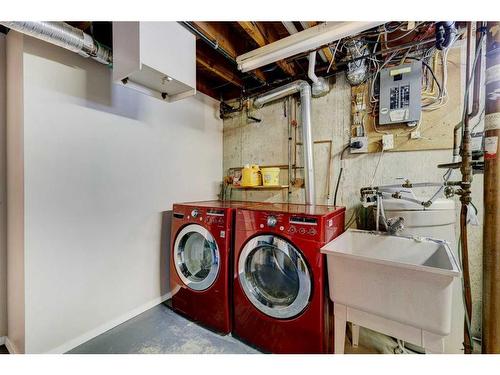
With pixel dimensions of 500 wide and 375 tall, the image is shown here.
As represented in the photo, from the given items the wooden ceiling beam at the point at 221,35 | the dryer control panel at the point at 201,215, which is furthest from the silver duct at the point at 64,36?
the dryer control panel at the point at 201,215

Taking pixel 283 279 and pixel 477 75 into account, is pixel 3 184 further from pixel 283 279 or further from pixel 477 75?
pixel 477 75

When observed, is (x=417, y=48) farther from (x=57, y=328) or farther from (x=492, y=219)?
(x=57, y=328)

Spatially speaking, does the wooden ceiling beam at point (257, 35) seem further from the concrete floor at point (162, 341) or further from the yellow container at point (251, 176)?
the concrete floor at point (162, 341)

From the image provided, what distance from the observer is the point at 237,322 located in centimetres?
172

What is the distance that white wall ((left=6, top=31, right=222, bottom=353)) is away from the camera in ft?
4.70

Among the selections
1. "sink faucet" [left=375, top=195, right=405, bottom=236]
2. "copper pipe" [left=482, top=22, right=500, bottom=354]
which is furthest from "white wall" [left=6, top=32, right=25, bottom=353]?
"copper pipe" [left=482, top=22, right=500, bottom=354]

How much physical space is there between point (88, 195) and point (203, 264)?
114 cm

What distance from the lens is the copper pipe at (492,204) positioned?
1054 millimetres

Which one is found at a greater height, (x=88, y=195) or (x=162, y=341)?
(x=88, y=195)

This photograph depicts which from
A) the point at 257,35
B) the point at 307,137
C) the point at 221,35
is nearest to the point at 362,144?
the point at 307,137

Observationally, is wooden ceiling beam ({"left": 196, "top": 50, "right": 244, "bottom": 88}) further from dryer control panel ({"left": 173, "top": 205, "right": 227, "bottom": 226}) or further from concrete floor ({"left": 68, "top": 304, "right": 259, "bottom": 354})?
concrete floor ({"left": 68, "top": 304, "right": 259, "bottom": 354})

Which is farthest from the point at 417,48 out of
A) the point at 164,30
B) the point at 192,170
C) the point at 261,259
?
the point at 192,170

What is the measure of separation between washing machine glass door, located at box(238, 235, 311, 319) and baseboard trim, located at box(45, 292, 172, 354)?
1.11 m

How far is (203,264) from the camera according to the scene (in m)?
2.10
